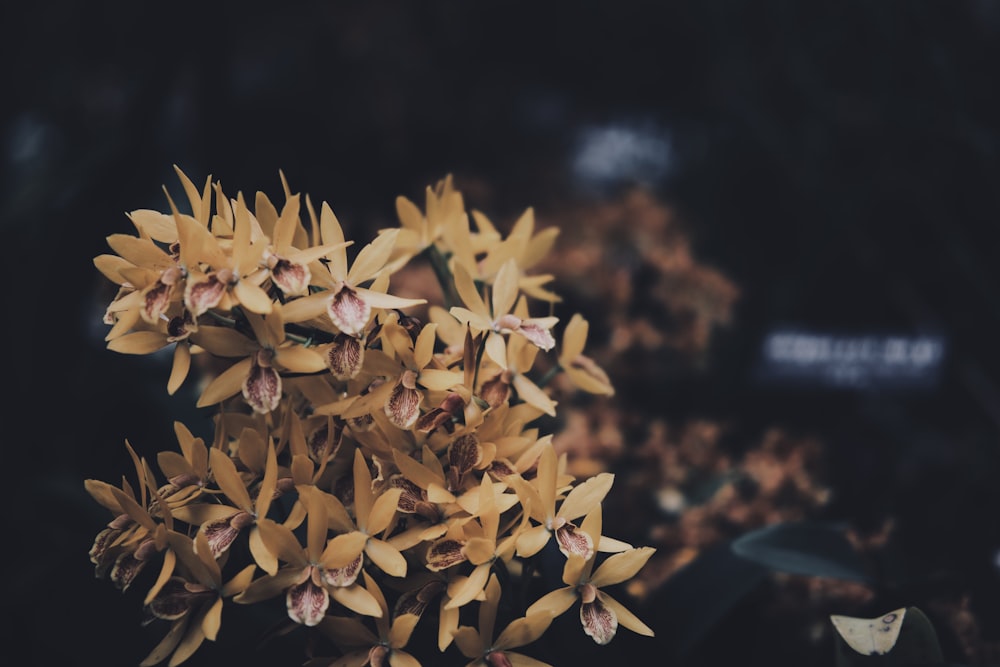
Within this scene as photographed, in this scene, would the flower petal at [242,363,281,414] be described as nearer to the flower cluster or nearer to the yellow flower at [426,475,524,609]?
the flower cluster

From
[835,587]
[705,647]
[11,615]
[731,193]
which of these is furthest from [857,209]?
[11,615]

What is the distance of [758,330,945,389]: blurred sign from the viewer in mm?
981

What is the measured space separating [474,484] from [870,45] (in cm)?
117

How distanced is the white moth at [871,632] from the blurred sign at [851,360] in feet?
1.65

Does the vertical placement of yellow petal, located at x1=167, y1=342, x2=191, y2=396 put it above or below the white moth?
above

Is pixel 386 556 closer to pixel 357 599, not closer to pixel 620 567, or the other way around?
pixel 357 599

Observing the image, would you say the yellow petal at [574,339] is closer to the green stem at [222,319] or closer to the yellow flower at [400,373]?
the yellow flower at [400,373]

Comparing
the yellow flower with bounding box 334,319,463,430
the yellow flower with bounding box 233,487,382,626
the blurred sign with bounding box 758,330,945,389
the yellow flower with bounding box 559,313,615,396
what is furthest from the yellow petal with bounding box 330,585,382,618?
the blurred sign with bounding box 758,330,945,389

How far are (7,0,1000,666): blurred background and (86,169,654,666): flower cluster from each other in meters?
0.12

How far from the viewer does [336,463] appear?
51cm

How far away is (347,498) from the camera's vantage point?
490mm

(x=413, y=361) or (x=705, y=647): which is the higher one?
(x=413, y=361)

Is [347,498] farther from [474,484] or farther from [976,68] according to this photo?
[976,68]

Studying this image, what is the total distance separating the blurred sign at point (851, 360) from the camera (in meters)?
0.98
